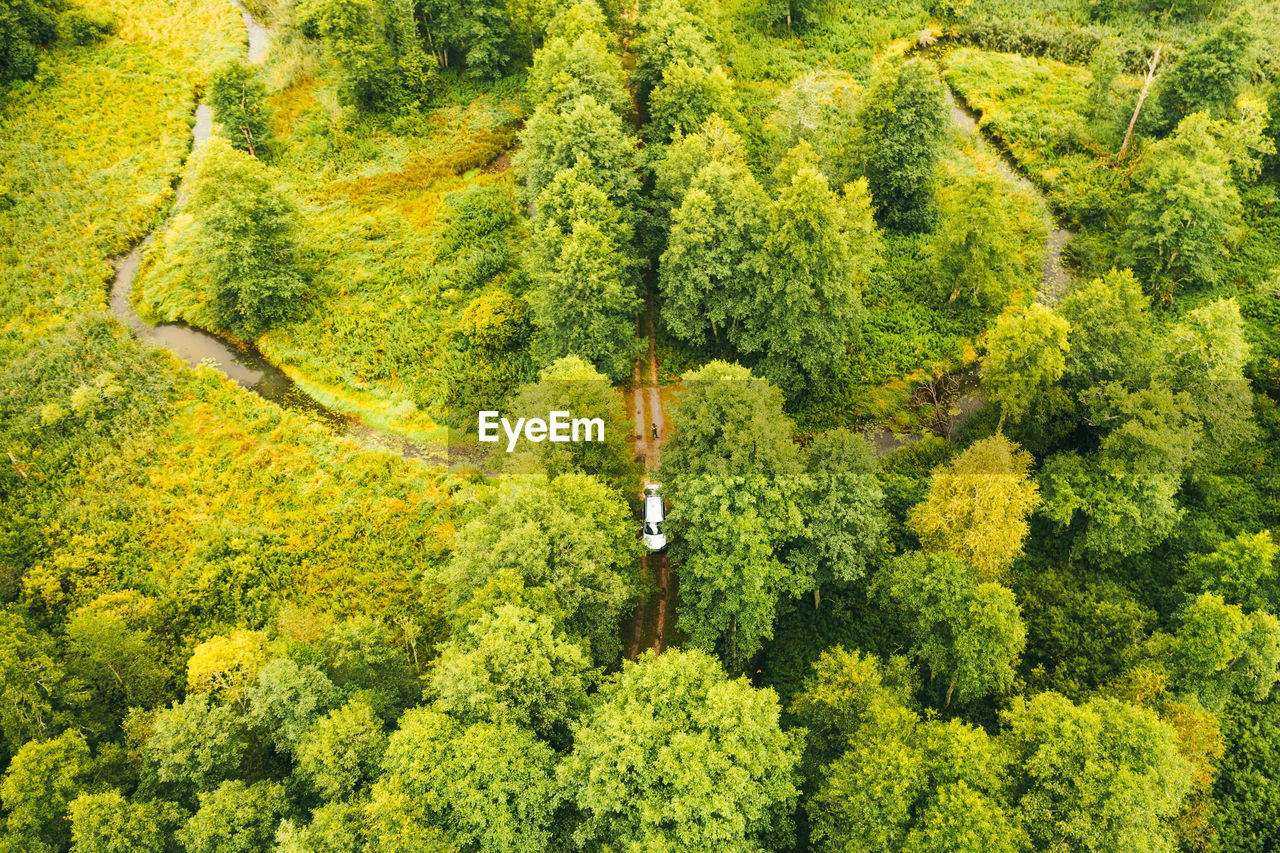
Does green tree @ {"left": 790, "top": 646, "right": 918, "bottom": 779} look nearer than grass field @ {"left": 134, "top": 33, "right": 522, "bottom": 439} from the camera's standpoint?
Yes

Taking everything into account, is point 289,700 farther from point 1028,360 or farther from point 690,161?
point 1028,360

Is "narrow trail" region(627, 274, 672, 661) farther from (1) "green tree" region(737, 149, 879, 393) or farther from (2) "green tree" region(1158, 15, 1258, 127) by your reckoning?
(2) "green tree" region(1158, 15, 1258, 127)

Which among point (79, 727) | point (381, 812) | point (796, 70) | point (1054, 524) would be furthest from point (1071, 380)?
point (79, 727)

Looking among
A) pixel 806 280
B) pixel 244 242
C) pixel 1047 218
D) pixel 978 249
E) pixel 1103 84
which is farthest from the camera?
pixel 1103 84

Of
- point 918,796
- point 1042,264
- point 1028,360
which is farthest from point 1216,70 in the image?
point 918,796

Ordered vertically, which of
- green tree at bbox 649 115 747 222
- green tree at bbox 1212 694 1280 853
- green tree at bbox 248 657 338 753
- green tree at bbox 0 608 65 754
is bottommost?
green tree at bbox 1212 694 1280 853

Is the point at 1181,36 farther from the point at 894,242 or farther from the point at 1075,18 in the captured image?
the point at 894,242

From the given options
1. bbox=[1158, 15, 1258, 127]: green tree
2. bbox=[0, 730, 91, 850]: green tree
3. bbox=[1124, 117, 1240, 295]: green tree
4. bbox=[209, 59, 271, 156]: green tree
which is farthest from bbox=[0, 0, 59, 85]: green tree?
bbox=[1158, 15, 1258, 127]: green tree
